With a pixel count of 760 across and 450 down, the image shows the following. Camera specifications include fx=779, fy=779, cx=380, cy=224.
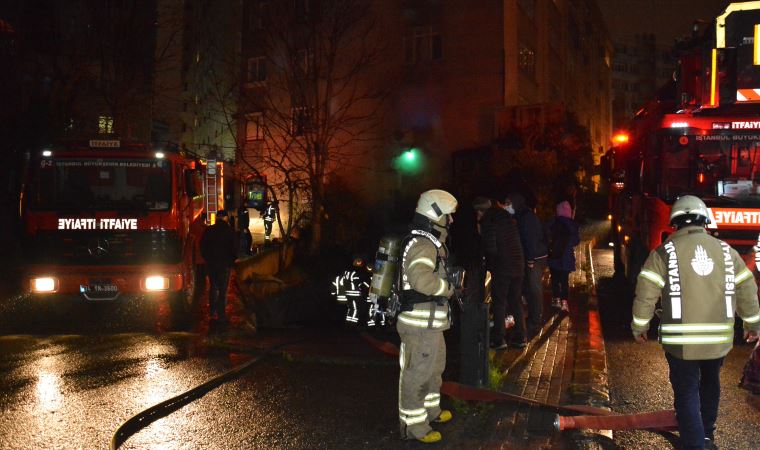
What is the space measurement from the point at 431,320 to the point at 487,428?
113 centimetres

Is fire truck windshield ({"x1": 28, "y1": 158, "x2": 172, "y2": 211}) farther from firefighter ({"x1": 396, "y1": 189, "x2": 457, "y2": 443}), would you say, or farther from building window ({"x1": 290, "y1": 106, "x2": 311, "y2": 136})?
firefighter ({"x1": 396, "y1": 189, "x2": 457, "y2": 443})

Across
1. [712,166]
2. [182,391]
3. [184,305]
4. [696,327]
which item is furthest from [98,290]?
[696,327]

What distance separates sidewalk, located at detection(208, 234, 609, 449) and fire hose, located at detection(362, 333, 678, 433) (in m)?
0.08

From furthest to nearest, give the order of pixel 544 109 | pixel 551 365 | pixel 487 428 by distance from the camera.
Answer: pixel 544 109, pixel 551 365, pixel 487 428

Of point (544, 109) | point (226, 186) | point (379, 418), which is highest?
point (544, 109)

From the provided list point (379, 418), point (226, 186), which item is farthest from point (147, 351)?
point (226, 186)

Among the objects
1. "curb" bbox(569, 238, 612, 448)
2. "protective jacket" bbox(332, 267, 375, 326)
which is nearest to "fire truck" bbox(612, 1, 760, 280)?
"curb" bbox(569, 238, 612, 448)

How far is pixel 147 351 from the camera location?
9.67m

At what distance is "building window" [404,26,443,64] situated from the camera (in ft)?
105

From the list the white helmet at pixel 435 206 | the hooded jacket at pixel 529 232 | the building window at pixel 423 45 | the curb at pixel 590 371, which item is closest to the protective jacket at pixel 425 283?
the white helmet at pixel 435 206

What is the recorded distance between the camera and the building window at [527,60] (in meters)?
32.1

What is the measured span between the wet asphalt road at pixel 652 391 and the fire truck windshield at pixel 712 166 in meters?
2.22

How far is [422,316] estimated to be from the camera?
19.0 ft

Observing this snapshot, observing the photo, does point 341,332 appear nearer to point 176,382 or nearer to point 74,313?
point 176,382
